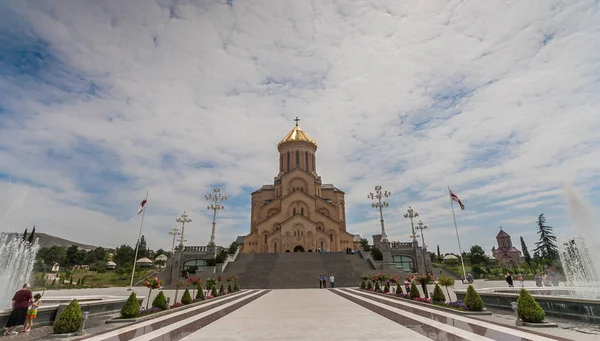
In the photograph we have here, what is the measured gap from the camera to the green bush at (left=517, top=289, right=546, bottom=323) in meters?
7.32

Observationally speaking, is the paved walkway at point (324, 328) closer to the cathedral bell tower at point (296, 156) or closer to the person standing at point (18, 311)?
the person standing at point (18, 311)

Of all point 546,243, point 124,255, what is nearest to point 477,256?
point 546,243

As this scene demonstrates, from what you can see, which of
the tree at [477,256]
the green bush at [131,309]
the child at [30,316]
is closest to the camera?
the child at [30,316]

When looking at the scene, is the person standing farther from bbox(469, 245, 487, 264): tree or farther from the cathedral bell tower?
bbox(469, 245, 487, 264): tree

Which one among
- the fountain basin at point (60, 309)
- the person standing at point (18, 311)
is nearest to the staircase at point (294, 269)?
the fountain basin at point (60, 309)

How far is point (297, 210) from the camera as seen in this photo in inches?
1532

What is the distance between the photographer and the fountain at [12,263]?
42.8 ft

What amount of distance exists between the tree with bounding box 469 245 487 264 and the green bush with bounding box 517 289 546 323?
51.8 metres

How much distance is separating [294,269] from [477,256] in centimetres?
4113

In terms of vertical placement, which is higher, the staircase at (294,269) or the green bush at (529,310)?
the staircase at (294,269)

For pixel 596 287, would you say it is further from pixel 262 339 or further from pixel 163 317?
pixel 163 317

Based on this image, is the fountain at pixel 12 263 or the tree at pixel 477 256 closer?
the fountain at pixel 12 263

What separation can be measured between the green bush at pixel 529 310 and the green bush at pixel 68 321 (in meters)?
10.8

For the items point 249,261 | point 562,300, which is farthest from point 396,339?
point 249,261
